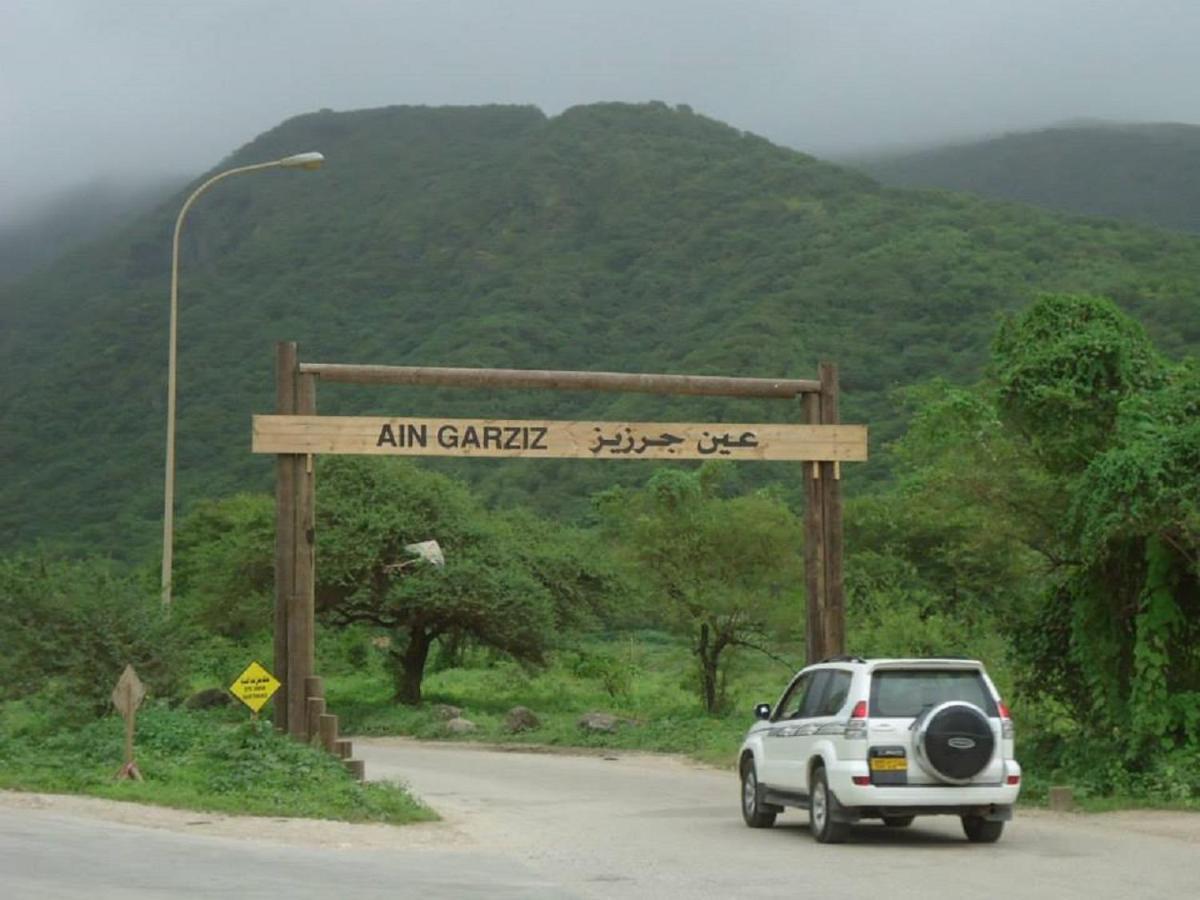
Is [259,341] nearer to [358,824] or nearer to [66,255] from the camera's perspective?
[66,255]

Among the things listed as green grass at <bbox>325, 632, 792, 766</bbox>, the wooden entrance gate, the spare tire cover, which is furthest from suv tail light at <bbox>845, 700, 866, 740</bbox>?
green grass at <bbox>325, 632, 792, 766</bbox>

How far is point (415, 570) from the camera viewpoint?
149 feet

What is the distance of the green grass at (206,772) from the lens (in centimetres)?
1822

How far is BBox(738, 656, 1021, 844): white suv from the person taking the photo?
51.5 ft

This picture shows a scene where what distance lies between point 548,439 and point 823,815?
713 cm

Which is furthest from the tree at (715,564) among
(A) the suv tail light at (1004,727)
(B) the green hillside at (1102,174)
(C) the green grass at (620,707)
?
(B) the green hillside at (1102,174)

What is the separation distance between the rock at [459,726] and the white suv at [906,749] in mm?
23934

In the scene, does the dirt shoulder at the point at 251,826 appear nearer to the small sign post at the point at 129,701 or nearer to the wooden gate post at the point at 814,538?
the small sign post at the point at 129,701

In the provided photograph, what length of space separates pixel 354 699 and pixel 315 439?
1100 inches

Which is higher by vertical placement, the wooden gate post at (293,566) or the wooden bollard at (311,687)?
the wooden gate post at (293,566)

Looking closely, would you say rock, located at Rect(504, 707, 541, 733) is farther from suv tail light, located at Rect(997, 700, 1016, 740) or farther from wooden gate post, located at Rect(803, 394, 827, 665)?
suv tail light, located at Rect(997, 700, 1016, 740)

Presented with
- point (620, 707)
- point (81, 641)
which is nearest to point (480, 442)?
point (81, 641)

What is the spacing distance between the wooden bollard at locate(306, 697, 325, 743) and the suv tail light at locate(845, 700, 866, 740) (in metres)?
7.78

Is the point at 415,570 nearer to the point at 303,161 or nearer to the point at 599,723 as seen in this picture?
the point at 599,723
